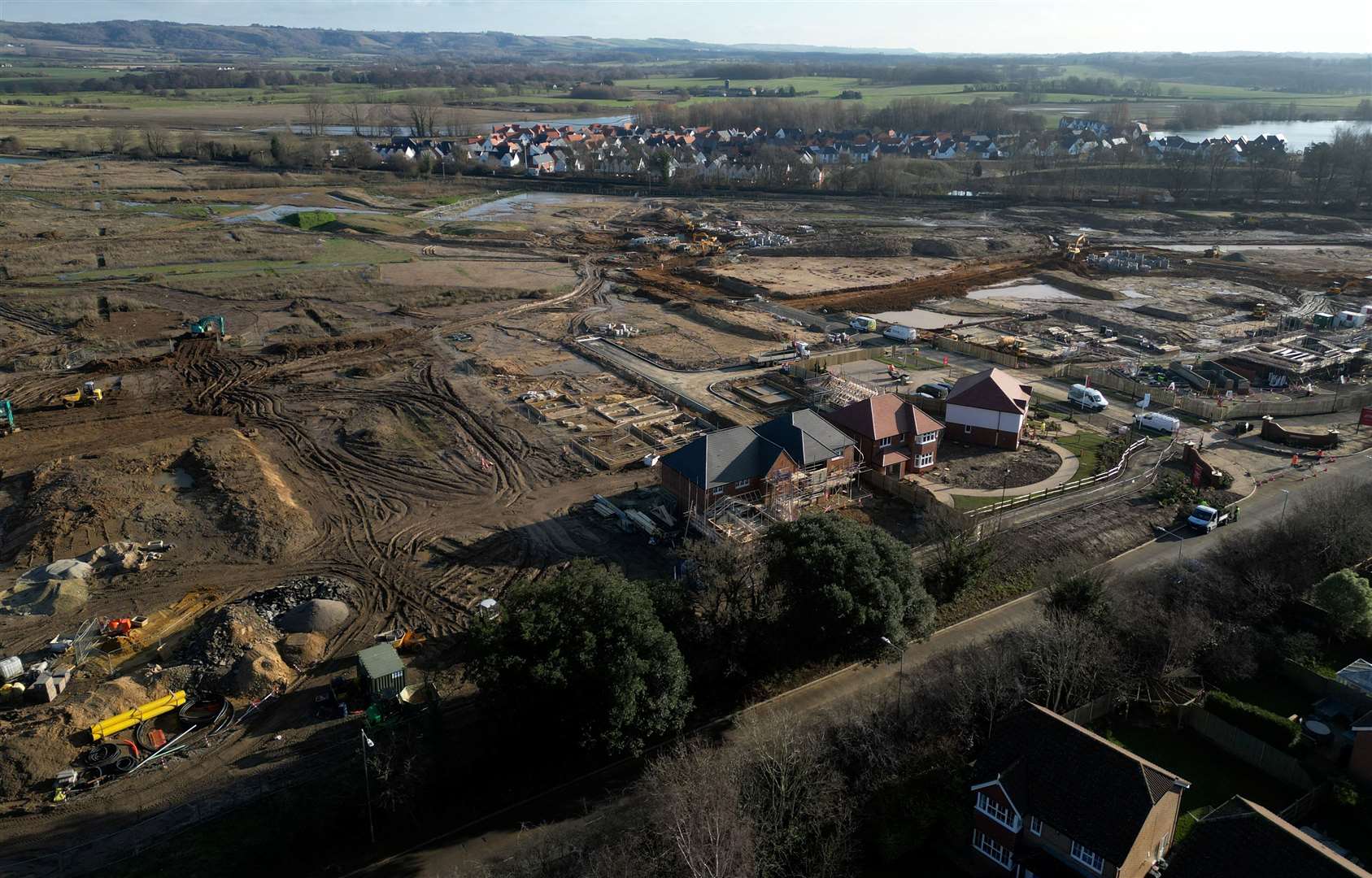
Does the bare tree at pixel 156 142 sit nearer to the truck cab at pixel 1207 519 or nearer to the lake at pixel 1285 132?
the truck cab at pixel 1207 519

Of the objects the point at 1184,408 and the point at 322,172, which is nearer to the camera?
the point at 1184,408

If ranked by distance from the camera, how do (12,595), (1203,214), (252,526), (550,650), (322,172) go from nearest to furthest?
(550,650), (12,595), (252,526), (1203,214), (322,172)

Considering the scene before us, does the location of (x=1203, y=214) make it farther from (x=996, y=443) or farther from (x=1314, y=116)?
(x=1314, y=116)

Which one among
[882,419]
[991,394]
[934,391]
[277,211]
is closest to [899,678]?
[882,419]

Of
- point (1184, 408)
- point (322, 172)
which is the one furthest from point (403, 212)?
point (1184, 408)

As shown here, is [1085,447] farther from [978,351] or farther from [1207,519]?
[978,351]

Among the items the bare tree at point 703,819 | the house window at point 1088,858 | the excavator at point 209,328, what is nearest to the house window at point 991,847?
the house window at point 1088,858
